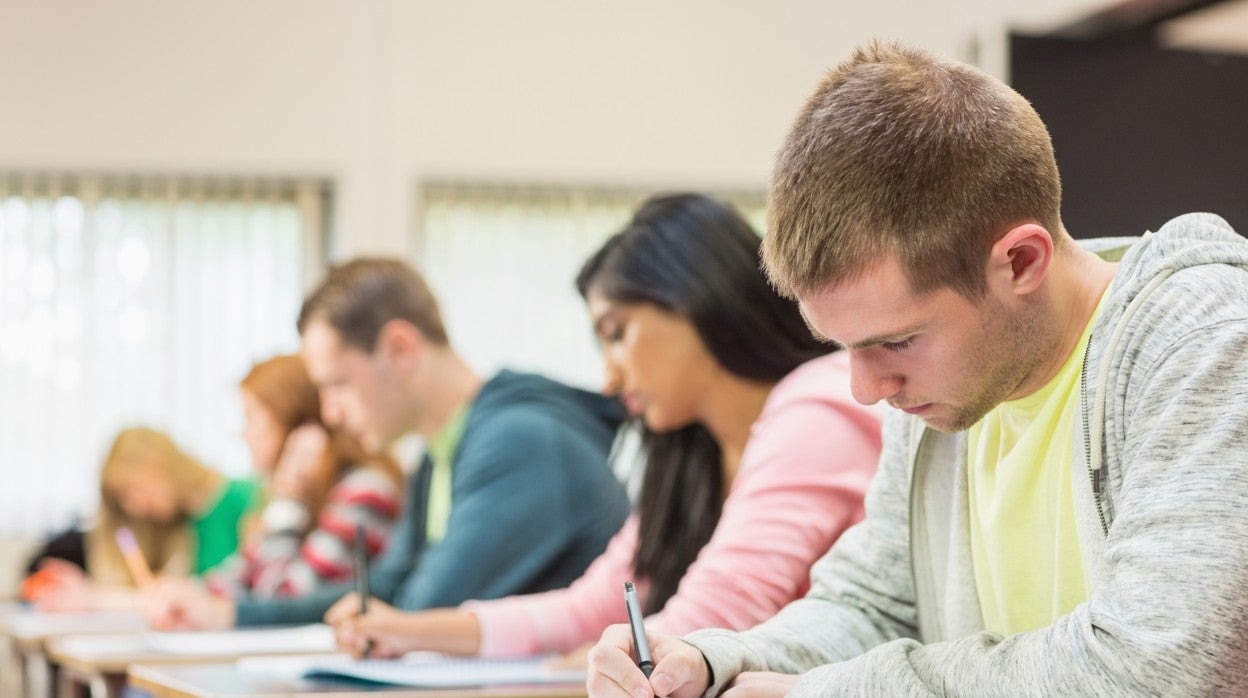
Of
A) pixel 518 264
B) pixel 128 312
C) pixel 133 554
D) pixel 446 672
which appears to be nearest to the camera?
pixel 446 672

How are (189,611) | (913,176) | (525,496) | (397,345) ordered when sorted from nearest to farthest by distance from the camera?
(913,176), (525,496), (189,611), (397,345)

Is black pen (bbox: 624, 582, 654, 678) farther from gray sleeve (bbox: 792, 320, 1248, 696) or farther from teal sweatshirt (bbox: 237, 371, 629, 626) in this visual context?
teal sweatshirt (bbox: 237, 371, 629, 626)

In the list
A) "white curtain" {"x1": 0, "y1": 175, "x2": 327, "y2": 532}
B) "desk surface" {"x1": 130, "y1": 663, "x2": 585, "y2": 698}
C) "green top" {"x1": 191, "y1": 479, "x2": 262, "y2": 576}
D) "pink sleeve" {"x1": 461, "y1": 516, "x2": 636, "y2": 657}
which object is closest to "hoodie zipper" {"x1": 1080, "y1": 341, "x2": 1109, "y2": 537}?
"desk surface" {"x1": 130, "y1": 663, "x2": 585, "y2": 698}

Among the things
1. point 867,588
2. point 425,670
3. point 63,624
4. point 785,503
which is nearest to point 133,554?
point 63,624

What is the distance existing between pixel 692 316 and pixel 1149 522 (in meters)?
0.92

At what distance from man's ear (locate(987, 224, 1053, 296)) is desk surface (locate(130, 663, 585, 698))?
0.70 metres

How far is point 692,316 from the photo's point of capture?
1.79 meters

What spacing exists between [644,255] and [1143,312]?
894 millimetres

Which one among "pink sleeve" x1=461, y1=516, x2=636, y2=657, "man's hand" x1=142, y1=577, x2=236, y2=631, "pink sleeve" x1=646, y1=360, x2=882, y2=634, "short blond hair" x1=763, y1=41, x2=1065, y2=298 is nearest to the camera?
"short blond hair" x1=763, y1=41, x2=1065, y2=298

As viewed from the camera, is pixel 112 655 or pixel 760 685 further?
pixel 112 655

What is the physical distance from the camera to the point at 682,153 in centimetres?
504

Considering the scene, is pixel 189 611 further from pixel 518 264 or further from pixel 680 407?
pixel 518 264

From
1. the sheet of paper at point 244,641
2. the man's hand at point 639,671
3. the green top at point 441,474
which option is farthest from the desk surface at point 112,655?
the man's hand at point 639,671

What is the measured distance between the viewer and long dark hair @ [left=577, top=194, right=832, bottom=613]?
177 centimetres
